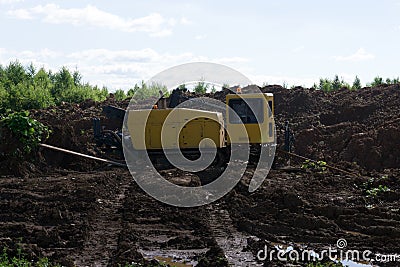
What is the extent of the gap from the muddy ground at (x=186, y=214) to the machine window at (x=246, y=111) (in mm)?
1708

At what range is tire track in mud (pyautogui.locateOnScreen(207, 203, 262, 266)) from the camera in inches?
356

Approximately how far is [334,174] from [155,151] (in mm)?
5885

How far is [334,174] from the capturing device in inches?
747

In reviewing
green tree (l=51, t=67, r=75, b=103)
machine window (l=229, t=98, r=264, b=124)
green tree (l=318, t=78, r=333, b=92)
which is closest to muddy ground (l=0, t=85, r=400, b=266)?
machine window (l=229, t=98, r=264, b=124)

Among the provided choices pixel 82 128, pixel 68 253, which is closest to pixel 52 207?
pixel 68 253

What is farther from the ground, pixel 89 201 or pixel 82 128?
pixel 82 128

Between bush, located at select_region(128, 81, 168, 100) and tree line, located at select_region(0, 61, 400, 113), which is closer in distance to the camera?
bush, located at select_region(128, 81, 168, 100)

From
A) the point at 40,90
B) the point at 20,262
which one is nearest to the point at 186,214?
the point at 20,262

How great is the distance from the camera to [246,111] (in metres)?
20.2

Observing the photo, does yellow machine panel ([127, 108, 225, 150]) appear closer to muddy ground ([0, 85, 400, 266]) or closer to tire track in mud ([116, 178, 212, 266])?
muddy ground ([0, 85, 400, 266])

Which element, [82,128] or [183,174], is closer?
[183,174]

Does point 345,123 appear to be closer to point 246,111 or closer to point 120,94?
point 246,111

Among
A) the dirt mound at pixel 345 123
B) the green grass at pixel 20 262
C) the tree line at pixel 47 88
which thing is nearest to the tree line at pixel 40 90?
the tree line at pixel 47 88

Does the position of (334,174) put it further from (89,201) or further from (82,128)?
(82,128)
